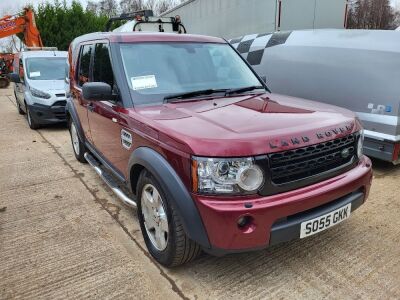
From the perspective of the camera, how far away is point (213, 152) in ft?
7.25

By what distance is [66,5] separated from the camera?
26.3m

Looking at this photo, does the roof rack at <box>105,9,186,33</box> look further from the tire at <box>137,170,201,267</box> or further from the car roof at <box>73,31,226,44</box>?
the tire at <box>137,170,201,267</box>

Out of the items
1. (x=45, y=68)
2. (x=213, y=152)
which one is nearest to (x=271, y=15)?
(x=45, y=68)

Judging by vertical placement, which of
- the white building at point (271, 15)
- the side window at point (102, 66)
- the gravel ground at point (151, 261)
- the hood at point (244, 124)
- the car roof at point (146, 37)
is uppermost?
the white building at point (271, 15)

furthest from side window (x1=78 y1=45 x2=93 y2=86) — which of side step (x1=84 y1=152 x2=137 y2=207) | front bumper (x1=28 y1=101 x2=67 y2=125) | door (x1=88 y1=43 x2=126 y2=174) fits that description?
front bumper (x1=28 y1=101 x2=67 y2=125)

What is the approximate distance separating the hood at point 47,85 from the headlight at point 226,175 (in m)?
6.75

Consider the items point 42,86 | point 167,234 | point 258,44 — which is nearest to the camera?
point 167,234

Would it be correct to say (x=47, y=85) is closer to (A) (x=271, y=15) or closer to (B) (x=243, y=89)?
(A) (x=271, y=15)

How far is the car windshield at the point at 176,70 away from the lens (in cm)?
320

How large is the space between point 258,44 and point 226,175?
16.3 ft

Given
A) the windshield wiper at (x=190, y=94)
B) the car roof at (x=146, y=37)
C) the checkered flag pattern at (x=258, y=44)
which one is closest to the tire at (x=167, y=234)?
the windshield wiper at (x=190, y=94)

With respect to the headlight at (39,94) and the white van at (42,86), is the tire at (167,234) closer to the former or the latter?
the white van at (42,86)

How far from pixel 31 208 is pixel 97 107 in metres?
1.38

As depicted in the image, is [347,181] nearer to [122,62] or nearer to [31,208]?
[122,62]
